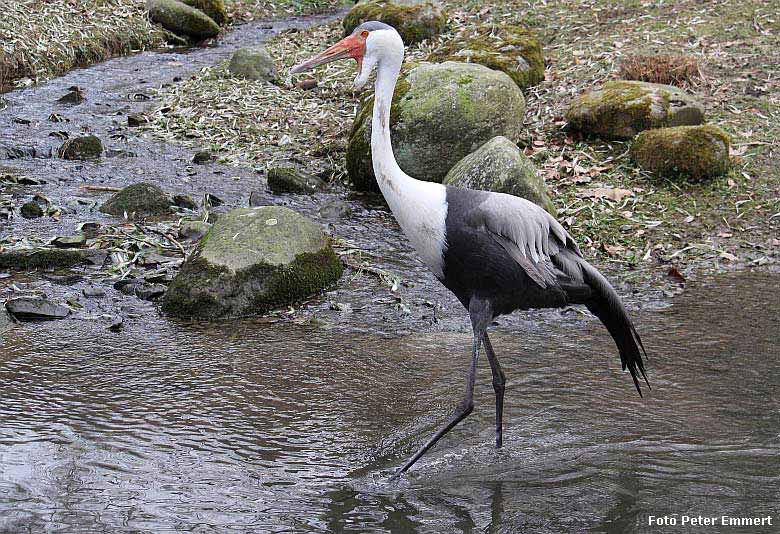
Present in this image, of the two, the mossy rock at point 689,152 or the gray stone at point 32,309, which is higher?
the mossy rock at point 689,152

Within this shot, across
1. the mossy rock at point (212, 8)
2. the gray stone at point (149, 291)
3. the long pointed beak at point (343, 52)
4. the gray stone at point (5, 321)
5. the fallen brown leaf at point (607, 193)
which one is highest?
the long pointed beak at point (343, 52)

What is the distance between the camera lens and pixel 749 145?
8344 millimetres

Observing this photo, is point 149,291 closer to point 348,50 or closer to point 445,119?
point 348,50

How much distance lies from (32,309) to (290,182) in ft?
9.70

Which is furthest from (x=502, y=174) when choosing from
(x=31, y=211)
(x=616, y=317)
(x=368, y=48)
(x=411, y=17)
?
(x=411, y=17)

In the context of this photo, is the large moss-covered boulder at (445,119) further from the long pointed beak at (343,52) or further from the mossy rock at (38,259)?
the long pointed beak at (343,52)

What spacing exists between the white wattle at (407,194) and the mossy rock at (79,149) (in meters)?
5.42

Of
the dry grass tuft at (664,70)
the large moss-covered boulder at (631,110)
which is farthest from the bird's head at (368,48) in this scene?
the dry grass tuft at (664,70)

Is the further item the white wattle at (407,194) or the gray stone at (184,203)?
the gray stone at (184,203)

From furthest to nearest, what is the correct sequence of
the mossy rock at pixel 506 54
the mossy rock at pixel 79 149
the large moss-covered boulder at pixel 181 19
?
the large moss-covered boulder at pixel 181 19, the mossy rock at pixel 506 54, the mossy rock at pixel 79 149

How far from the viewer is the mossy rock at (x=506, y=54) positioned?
9898 mm

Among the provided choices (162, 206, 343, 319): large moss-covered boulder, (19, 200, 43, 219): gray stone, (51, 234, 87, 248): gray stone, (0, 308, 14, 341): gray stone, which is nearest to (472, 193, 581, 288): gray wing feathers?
(162, 206, 343, 319): large moss-covered boulder

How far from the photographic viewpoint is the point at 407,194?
14.7 feet

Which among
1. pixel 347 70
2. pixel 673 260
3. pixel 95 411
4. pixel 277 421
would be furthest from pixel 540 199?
pixel 347 70
